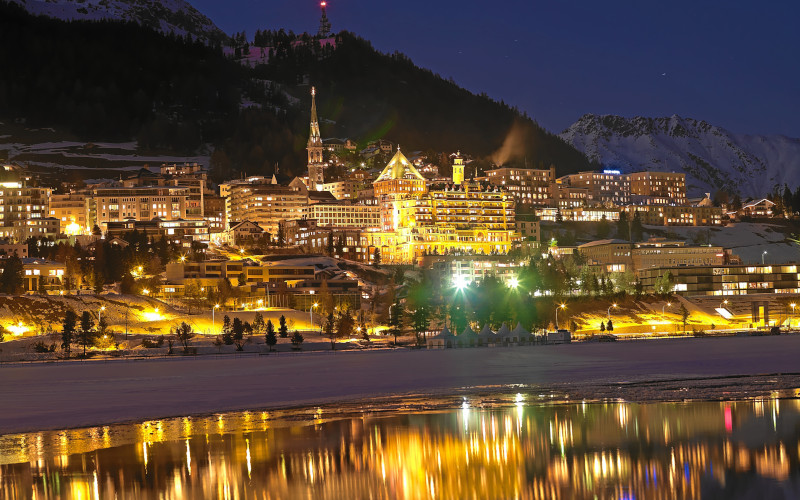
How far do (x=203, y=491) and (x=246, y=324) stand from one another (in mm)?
79813

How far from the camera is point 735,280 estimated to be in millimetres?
150375

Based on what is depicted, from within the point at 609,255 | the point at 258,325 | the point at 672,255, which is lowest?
the point at 258,325

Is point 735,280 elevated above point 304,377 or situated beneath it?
situated beneath

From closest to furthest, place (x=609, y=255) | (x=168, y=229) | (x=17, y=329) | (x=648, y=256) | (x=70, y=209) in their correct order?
1. (x=17, y=329)
2. (x=168, y=229)
3. (x=648, y=256)
4. (x=609, y=255)
5. (x=70, y=209)

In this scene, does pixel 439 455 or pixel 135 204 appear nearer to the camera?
pixel 439 455

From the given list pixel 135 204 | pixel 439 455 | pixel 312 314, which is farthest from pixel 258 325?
pixel 135 204

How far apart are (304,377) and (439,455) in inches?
1110

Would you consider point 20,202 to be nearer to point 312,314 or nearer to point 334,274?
point 334,274

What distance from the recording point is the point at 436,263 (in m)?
171

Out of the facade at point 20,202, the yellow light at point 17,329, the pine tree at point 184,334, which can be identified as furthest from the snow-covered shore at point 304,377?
the facade at point 20,202

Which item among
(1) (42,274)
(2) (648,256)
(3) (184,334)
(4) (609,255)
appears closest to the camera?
(3) (184,334)

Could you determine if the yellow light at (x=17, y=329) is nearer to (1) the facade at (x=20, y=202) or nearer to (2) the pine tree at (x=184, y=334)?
(2) the pine tree at (x=184, y=334)

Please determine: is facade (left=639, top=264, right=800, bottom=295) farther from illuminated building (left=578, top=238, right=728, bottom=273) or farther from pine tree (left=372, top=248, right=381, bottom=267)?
pine tree (left=372, top=248, right=381, bottom=267)

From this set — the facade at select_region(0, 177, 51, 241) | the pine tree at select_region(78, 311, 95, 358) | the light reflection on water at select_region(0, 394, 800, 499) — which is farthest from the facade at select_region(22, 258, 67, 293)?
the light reflection on water at select_region(0, 394, 800, 499)
